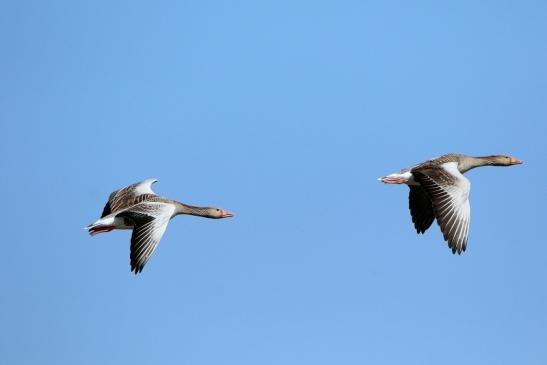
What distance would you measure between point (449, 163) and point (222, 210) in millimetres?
5721

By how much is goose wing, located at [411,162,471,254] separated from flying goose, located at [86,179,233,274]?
5485mm

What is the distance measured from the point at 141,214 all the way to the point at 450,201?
6.72 m

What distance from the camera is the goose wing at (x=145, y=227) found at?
75.9 ft

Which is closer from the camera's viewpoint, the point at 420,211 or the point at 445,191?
the point at 445,191

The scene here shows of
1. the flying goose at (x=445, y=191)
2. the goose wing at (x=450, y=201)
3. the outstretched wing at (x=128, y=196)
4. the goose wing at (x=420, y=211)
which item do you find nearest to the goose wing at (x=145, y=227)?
the outstretched wing at (x=128, y=196)

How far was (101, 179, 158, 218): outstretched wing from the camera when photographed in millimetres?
26109

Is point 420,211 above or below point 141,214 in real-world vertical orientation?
above

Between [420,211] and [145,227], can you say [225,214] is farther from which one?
[420,211]

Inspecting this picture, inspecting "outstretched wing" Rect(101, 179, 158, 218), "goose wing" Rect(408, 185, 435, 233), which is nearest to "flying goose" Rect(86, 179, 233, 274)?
"outstretched wing" Rect(101, 179, 158, 218)

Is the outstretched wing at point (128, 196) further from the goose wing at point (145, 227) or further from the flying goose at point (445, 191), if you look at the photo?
the flying goose at point (445, 191)

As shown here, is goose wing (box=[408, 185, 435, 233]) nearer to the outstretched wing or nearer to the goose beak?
the goose beak

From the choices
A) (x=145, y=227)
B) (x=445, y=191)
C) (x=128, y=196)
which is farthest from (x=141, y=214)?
(x=445, y=191)

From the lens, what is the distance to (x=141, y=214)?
24.2m

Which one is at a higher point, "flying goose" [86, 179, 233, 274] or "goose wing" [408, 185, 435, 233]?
"goose wing" [408, 185, 435, 233]
